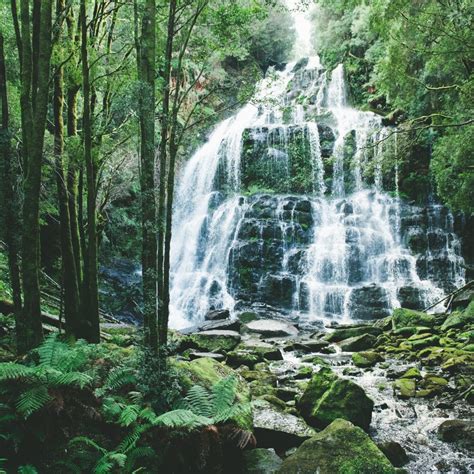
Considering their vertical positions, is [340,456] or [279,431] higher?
[340,456]

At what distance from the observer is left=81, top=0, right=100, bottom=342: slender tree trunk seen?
6.39 m

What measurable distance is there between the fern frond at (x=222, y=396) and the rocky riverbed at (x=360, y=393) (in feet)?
1.96

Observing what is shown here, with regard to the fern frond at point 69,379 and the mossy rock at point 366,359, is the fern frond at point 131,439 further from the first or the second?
the mossy rock at point 366,359

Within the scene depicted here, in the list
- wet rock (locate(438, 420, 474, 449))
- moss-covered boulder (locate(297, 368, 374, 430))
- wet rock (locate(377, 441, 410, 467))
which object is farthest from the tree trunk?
wet rock (locate(438, 420, 474, 449))

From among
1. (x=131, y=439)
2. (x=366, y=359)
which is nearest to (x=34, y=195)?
(x=131, y=439)

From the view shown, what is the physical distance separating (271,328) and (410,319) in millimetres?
4581

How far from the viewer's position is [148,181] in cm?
548

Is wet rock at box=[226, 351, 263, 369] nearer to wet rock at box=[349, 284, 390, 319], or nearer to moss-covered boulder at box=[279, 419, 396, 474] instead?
moss-covered boulder at box=[279, 419, 396, 474]

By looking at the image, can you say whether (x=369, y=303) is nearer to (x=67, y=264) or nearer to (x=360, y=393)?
(x=360, y=393)

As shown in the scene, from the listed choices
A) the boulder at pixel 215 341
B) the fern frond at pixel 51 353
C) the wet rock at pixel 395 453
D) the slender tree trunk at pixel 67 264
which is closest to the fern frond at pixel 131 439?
the fern frond at pixel 51 353

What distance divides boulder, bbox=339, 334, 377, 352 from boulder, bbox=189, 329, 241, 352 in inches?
124

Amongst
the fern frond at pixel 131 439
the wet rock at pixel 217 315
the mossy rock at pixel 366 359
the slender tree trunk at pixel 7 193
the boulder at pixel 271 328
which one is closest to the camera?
the fern frond at pixel 131 439

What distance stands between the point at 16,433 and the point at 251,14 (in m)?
7.75

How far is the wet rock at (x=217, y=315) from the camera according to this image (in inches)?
639
